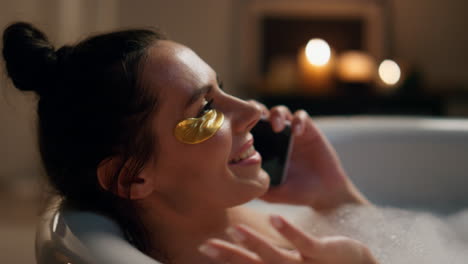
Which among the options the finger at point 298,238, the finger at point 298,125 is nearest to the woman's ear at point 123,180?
the finger at point 298,238

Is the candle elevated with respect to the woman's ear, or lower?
lower

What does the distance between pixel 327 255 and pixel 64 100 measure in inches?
15.8

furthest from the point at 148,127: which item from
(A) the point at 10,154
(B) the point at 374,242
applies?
(A) the point at 10,154

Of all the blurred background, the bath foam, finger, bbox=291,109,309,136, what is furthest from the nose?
the blurred background

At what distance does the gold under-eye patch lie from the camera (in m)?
0.69

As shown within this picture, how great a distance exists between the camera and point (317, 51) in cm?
261

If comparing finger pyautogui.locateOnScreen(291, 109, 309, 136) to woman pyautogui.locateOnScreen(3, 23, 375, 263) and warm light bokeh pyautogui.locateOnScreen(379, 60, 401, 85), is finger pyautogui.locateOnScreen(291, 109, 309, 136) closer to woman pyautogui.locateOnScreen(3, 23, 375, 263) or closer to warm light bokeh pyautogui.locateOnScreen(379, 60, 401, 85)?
woman pyautogui.locateOnScreen(3, 23, 375, 263)

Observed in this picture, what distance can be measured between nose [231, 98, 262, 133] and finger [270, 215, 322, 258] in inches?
8.9

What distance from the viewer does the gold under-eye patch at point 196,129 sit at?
2.27ft

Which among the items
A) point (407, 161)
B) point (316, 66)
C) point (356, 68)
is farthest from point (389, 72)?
point (407, 161)

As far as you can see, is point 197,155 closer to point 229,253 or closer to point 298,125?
point 229,253

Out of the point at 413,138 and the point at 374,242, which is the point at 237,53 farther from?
the point at 374,242

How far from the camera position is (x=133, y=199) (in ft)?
2.44

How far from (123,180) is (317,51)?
80.8 inches
